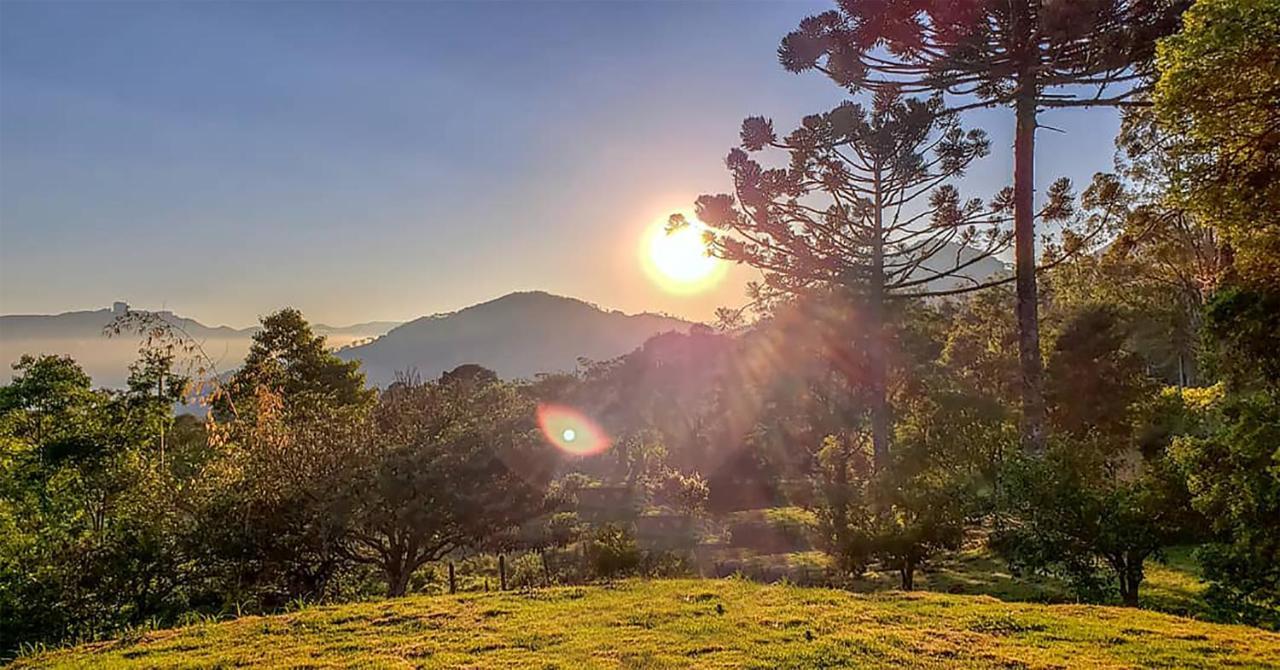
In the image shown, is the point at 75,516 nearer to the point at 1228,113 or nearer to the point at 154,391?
the point at 154,391

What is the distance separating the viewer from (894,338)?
22.5 metres

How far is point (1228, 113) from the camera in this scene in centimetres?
597

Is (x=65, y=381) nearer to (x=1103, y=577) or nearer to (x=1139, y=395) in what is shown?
(x=1103, y=577)

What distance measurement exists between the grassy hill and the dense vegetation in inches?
3.1

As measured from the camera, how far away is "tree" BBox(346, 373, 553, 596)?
11.5 m

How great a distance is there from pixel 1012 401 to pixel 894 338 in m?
3.85

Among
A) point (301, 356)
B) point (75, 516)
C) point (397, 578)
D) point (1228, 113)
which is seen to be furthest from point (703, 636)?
point (301, 356)

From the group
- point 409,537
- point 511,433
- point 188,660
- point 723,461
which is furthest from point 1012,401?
point 188,660

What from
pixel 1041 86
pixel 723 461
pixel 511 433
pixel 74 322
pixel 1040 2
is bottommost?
pixel 723 461

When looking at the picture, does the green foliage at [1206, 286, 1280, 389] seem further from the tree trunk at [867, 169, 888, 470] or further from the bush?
the bush

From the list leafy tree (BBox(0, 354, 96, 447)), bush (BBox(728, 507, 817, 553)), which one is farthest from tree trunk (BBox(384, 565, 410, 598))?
bush (BBox(728, 507, 817, 553))

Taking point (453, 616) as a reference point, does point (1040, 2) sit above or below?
above

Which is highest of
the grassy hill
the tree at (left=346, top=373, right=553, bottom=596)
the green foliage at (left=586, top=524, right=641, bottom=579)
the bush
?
the tree at (left=346, top=373, right=553, bottom=596)

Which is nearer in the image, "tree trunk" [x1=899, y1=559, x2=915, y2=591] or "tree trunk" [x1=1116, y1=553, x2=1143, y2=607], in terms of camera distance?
"tree trunk" [x1=1116, y1=553, x2=1143, y2=607]
